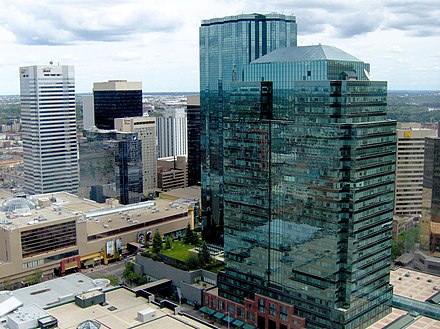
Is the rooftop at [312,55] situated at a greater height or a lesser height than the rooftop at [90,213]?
greater

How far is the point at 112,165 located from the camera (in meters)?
107

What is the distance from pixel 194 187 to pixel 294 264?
72.9 metres

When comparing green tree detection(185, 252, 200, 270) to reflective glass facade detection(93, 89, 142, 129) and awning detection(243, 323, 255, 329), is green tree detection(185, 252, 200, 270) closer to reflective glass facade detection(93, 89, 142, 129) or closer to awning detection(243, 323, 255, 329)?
awning detection(243, 323, 255, 329)

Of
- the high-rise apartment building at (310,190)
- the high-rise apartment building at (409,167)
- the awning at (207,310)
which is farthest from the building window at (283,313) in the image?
the high-rise apartment building at (409,167)

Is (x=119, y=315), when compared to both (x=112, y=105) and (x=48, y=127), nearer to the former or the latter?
(x=48, y=127)

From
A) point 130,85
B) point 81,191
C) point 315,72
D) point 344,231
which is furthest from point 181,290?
point 130,85

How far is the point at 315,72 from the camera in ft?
170

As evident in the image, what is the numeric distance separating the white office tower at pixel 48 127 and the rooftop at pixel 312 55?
225ft

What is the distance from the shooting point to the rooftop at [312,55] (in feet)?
171

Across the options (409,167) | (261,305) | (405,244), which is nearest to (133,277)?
(261,305)

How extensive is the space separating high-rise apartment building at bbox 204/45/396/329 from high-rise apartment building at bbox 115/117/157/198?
62890 mm

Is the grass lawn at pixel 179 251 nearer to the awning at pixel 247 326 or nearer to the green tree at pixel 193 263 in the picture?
the green tree at pixel 193 263

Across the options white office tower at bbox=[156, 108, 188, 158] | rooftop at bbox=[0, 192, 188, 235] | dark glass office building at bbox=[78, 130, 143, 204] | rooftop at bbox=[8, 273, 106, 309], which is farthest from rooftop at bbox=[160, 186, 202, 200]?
white office tower at bbox=[156, 108, 188, 158]

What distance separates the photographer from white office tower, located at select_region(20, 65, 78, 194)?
11175 centimetres
